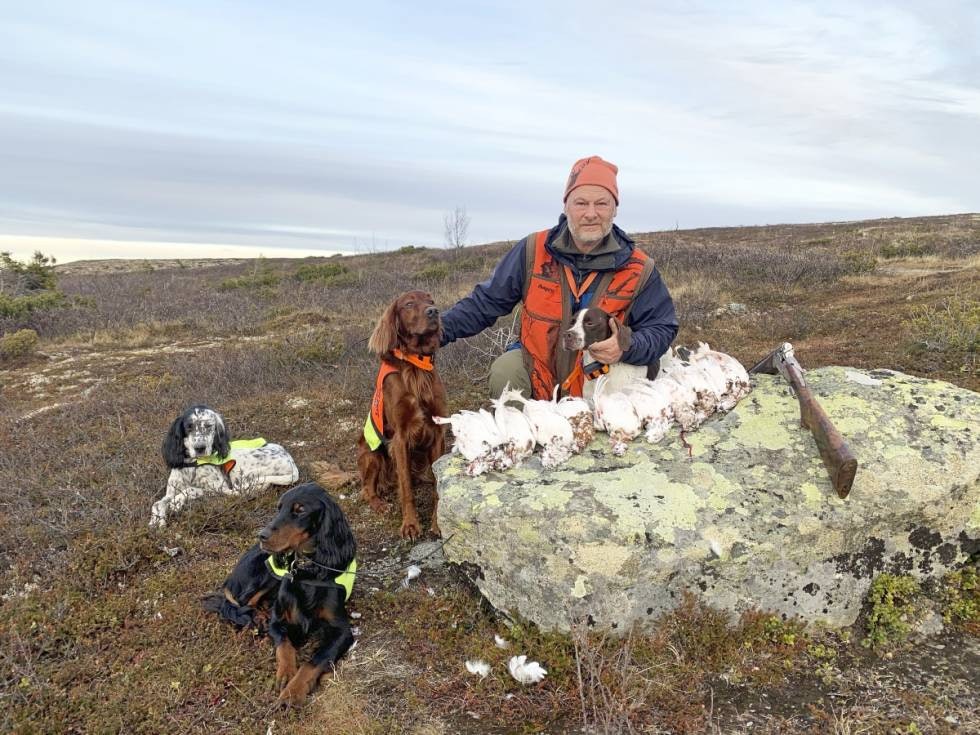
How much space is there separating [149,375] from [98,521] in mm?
4897

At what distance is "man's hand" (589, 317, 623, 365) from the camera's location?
3715 millimetres

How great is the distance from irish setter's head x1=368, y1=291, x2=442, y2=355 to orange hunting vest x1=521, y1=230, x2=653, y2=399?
0.69 m

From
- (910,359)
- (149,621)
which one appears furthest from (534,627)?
(910,359)

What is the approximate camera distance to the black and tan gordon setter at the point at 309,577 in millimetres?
2890

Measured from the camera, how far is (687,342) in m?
8.56

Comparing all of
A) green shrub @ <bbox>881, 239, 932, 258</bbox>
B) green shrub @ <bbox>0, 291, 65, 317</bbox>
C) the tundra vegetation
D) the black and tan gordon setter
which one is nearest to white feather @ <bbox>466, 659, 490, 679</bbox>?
the tundra vegetation

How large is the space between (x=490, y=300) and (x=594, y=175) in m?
1.16

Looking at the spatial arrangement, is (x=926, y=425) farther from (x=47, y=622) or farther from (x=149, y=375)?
(x=149, y=375)

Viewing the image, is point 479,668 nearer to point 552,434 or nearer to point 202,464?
point 552,434

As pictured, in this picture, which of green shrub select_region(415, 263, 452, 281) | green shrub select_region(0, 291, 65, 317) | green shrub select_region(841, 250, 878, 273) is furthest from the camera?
green shrub select_region(415, 263, 452, 281)

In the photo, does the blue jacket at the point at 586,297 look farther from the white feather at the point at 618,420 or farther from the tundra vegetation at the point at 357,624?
the tundra vegetation at the point at 357,624

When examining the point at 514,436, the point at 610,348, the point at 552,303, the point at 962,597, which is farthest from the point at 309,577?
the point at 962,597

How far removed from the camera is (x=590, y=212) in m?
3.96

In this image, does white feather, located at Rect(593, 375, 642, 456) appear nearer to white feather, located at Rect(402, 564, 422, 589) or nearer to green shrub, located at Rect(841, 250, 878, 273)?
white feather, located at Rect(402, 564, 422, 589)
